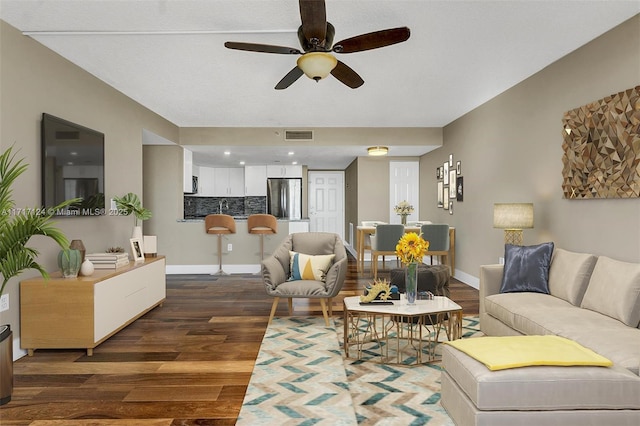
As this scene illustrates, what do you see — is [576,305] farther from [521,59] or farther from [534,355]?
[521,59]

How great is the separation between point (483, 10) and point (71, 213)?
3830 millimetres

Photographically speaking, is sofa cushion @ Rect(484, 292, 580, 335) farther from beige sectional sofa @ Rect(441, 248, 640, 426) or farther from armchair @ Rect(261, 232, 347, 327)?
armchair @ Rect(261, 232, 347, 327)

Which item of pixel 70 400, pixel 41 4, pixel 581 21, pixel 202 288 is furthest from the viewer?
pixel 202 288

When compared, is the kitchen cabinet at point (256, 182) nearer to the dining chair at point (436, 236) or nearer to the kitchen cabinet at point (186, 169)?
the kitchen cabinet at point (186, 169)

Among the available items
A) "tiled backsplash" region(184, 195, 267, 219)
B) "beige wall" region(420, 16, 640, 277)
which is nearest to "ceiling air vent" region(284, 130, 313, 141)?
"beige wall" region(420, 16, 640, 277)

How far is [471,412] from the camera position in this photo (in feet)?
6.40

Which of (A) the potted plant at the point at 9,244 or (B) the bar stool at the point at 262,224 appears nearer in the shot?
(A) the potted plant at the point at 9,244

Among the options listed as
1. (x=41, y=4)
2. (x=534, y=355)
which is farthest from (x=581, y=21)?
(x=41, y=4)

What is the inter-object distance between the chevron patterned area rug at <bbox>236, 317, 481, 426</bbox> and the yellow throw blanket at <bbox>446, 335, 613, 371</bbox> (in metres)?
0.43

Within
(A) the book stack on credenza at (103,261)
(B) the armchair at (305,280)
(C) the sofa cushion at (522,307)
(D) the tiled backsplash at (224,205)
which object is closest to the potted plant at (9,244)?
(A) the book stack on credenza at (103,261)

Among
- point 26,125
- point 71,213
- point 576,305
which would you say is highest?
point 26,125

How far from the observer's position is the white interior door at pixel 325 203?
11289mm

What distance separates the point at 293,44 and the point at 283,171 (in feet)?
22.1

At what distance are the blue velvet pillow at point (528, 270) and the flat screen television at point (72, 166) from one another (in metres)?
3.95
